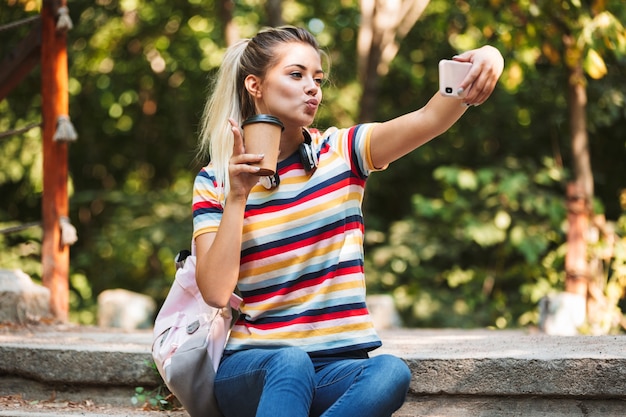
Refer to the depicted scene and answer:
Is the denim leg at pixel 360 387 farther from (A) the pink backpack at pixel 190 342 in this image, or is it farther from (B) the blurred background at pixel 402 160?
(B) the blurred background at pixel 402 160

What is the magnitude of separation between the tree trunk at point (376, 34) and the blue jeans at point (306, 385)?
4.95 m

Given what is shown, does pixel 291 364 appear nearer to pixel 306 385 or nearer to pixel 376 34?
pixel 306 385

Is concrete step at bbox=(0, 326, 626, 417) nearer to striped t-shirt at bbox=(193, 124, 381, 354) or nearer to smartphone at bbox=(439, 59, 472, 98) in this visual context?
striped t-shirt at bbox=(193, 124, 381, 354)

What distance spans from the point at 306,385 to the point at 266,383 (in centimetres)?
9

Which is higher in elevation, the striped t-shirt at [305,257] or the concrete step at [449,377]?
the striped t-shirt at [305,257]

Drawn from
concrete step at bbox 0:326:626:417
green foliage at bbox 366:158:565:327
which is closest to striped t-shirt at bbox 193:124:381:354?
concrete step at bbox 0:326:626:417

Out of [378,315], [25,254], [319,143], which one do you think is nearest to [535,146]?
[378,315]

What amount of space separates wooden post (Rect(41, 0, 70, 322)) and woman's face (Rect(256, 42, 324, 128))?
2508 mm

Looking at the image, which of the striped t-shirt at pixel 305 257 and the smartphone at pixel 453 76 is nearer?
the smartphone at pixel 453 76

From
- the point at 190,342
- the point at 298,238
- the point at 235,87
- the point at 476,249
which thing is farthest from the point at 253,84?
the point at 476,249

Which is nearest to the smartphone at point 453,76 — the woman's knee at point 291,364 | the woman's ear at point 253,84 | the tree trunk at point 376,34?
the woman's ear at point 253,84

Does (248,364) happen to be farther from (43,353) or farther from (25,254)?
(25,254)

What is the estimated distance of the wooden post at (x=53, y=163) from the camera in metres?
4.43

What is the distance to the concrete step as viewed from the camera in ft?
7.65
